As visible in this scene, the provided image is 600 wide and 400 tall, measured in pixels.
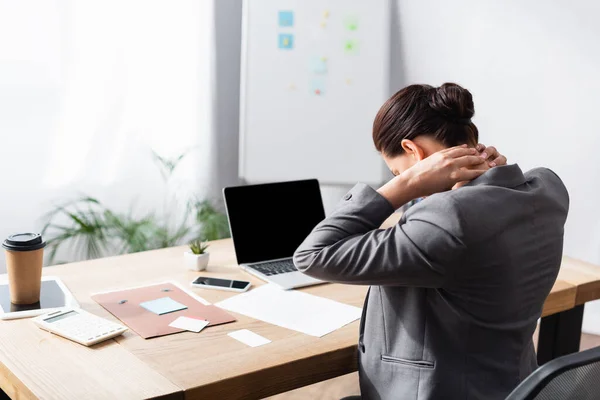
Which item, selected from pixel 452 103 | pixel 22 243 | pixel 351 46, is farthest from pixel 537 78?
pixel 22 243

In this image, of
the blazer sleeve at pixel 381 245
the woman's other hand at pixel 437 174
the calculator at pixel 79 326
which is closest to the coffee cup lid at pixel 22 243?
the calculator at pixel 79 326

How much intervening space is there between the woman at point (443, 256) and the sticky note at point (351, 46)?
230 centimetres

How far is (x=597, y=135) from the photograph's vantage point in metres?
3.56

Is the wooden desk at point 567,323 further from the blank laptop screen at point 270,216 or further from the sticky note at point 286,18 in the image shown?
the sticky note at point 286,18

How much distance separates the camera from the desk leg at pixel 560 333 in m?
2.27

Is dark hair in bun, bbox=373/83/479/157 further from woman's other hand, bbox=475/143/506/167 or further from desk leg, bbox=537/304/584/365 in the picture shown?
desk leg, bbox=537/304/584/365

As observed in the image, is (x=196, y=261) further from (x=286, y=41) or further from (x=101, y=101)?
(x=286, y=41)

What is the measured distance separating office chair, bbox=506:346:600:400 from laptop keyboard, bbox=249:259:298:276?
3.75 ft

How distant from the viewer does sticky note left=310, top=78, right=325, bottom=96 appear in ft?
12.4

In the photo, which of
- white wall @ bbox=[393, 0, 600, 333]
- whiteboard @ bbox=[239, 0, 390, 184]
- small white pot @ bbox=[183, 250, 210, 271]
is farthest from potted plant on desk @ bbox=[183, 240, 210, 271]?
white wall @ bbox=[393, 0, 600, 333]

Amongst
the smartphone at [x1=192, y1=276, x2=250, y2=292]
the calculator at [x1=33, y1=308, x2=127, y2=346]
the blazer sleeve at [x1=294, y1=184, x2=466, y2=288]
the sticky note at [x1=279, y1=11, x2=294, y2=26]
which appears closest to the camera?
the blazer sleeve at [x1=294, y1=184, x2=466, y2=288]

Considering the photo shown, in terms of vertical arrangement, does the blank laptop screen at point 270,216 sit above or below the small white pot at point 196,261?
above

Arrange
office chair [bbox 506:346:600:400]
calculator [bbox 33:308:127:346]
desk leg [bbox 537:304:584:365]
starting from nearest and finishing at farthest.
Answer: office chair [bbox 506:346:600:400], calculator [bbox 33:308:127:346], desk leg [bbox 537:304:584:365]

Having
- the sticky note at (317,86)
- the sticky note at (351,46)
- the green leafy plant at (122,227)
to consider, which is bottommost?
the green leafy plant at (122,227)
